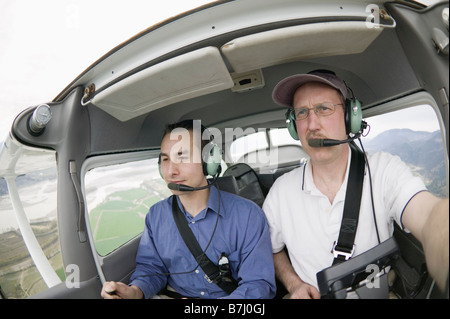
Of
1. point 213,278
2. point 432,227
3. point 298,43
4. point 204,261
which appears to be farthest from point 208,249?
point 298,43

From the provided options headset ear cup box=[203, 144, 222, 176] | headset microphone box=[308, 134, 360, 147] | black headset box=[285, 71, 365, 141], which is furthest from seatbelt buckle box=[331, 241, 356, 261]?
headset ear cup box=[203, 144, 222, 176]

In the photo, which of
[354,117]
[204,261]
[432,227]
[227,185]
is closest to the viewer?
[432,227]

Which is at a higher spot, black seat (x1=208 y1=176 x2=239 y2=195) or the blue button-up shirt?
black seat (x1=208 y1=176 x2=239 y2=195)

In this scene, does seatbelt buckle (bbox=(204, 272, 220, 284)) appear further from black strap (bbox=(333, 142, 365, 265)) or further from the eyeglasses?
the eyeglasses

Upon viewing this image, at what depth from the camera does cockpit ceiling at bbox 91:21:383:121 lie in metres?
1.20

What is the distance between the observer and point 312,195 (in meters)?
1.53

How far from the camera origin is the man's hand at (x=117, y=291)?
4.18 feet

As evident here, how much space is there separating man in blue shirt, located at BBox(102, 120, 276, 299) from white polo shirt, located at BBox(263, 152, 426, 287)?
0.49 feet

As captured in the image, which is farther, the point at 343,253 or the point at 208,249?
the point at 208,249

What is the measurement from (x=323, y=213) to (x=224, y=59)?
1.12 metres

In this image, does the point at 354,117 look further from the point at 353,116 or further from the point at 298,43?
the point at 298,43

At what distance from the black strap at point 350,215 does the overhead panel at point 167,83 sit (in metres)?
0.99

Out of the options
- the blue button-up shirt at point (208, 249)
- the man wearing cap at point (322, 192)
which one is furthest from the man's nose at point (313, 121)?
the blue button-up shirt at point (208, 249)

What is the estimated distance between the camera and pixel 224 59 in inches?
54.0
